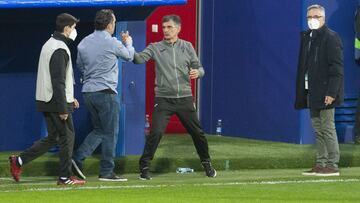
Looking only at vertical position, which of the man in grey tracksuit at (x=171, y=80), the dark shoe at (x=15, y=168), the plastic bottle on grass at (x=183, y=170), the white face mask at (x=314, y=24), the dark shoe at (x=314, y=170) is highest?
the white face mask at (x=314, y=24)

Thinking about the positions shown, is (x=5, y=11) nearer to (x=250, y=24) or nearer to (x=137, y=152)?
(x=137, y=152)

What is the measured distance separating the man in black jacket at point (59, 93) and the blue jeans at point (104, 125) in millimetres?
364

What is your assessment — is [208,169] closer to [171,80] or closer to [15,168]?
[171,80]

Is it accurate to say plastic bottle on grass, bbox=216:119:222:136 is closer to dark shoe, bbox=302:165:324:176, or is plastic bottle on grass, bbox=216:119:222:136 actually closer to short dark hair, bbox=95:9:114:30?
dark shoe, bbox=302:165:324:176

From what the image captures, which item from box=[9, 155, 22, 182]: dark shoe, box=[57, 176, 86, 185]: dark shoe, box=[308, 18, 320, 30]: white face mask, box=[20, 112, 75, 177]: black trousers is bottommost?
box=[57, 176, 86, 185]: dark shoe

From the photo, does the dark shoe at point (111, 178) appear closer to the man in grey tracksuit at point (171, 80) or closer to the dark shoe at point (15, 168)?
the man in grey tracksuit at point (171, 80)

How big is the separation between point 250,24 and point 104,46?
188 inches

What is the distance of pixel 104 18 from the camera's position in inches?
568

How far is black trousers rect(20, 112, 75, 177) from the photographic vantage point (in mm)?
14070

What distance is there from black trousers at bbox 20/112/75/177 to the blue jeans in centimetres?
49

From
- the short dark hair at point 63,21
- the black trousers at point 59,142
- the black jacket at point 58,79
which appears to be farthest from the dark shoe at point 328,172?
the short dark hair at point 63,21

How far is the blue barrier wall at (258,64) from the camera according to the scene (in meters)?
18.2

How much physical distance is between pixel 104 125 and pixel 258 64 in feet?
15.6

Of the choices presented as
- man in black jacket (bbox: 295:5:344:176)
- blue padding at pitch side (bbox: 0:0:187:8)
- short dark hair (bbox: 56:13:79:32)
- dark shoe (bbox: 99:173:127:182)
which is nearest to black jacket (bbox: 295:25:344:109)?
man in black jacket (bbox: 295:5:344:176)
